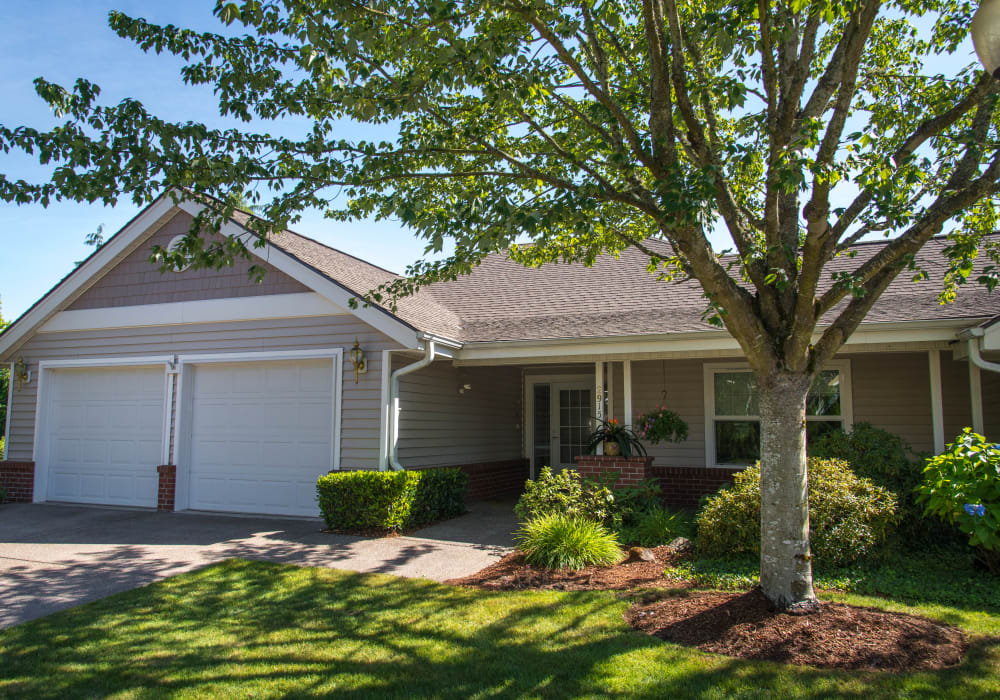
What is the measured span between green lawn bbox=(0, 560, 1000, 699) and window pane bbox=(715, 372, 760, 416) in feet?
17.6

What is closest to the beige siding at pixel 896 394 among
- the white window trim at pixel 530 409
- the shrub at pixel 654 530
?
the shrub at pixel 654 530

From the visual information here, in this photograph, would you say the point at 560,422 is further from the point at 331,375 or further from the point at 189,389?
the point at 189,389

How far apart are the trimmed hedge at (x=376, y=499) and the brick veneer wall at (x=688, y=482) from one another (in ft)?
12.3

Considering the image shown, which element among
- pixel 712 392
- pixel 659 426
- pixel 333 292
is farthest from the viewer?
pixel 712 392

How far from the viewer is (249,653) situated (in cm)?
497

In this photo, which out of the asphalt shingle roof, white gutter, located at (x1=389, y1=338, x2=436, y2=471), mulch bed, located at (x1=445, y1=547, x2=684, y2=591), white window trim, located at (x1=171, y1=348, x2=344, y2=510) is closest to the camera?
mulch bed, located at (x1=445, y1=547, x2=684, y2=591)

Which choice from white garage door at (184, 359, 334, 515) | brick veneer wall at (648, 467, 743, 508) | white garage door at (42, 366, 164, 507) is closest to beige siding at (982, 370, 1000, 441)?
brick veneer wall at (648, 467, 743, 508)

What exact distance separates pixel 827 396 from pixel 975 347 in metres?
2.86

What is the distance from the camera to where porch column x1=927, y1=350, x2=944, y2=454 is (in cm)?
858

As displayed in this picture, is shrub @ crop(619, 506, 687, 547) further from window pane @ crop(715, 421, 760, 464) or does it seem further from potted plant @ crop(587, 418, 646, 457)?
window pane @ crop(715, 421, 760, 464)

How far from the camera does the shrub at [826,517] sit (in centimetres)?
690

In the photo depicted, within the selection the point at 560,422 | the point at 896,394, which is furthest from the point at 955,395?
the point at 560,422

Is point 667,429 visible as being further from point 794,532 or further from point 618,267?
point 794,532

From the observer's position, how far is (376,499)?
920cm
